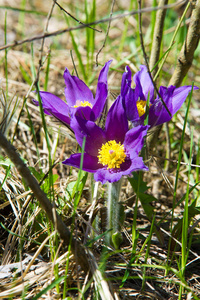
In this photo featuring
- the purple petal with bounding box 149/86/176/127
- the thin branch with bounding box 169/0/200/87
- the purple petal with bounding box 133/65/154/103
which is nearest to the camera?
the purple petal with bounding box 149/86/176/127

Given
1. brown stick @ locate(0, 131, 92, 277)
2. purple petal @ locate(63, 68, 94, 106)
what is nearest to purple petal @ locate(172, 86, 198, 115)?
purple petal @ locate(63, 68, 94, 106)

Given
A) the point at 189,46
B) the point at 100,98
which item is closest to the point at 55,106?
the point at 100,98

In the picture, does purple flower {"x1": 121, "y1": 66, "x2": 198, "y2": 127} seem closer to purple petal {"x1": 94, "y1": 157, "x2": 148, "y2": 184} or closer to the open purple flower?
the open purple flower

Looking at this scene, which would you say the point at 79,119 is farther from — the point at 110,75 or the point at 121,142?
the point at 110,75

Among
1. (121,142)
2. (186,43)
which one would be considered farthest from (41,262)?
(186,43)

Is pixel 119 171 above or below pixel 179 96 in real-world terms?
below

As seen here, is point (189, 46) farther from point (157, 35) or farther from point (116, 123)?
point (116, 123)
